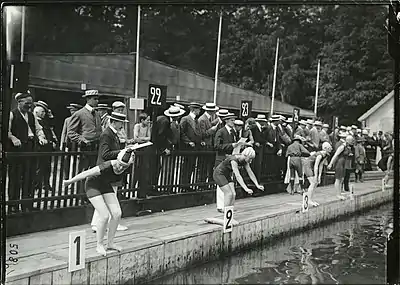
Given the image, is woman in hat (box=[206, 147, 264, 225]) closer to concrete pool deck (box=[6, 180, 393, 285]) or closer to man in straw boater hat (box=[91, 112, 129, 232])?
concrete pool deck (box=[6, 180, 393, 285])

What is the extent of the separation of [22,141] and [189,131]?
845 millimetres

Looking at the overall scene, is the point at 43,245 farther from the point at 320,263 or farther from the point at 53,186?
the point at 320,263

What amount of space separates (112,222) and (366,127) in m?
1.35

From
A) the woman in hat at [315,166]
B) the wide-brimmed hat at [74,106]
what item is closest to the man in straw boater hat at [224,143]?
the woman in hat at [315,166]

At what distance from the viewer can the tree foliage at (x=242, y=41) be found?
2.41 meters

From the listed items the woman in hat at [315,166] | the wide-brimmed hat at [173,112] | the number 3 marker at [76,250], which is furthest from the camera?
the woman in hat at [315,166]

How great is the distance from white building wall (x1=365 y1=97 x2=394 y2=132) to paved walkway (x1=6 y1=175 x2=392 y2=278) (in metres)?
0.28

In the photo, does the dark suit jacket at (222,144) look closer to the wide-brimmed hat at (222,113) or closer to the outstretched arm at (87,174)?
the wide-brimmed hat at (222,113)

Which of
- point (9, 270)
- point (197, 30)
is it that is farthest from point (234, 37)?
point (9, 270)

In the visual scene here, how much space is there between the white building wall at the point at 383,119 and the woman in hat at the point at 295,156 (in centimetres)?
36

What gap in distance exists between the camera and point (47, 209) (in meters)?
2.48

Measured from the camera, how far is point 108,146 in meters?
2.43

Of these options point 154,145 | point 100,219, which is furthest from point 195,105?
point 100,219

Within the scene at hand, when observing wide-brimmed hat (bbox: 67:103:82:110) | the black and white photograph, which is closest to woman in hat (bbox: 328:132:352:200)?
the black and white photograph
